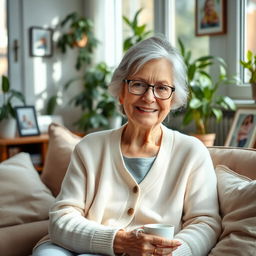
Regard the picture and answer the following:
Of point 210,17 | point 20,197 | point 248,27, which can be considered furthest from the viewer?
point 210,17

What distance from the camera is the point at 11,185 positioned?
2.14 m

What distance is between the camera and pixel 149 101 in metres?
1.75

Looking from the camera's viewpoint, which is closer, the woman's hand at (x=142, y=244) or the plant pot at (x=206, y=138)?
the woman's hand at (x=142, y=244)

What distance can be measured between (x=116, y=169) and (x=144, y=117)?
0.22 meters

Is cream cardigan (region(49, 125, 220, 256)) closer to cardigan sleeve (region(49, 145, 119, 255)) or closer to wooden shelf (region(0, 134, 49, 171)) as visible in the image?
Answer: cardigan sleeve (region(49, 145, 119, 255))

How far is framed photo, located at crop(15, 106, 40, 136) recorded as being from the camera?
4.32 metres

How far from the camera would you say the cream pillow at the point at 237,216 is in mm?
1438

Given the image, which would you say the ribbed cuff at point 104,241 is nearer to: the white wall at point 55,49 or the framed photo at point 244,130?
the framed photo at point 244,130

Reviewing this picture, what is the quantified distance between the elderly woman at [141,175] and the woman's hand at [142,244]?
0.22 ft

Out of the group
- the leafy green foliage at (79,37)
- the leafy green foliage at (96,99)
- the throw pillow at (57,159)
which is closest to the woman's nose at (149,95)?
the throw pillow at (57,159)

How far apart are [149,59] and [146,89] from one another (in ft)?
0.36

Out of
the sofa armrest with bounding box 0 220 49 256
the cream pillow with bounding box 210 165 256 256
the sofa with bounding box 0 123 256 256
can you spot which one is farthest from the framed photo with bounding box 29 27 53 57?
the cream pillow with bounding box 210 165 256 256

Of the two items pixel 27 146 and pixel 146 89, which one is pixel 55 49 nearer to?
pixel 27 146

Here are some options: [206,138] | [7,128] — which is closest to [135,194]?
[206,138]
